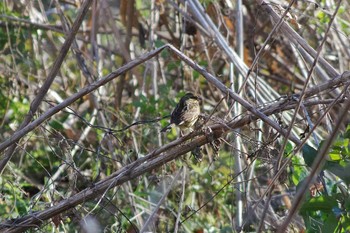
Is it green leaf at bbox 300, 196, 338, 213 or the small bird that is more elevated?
the small bird

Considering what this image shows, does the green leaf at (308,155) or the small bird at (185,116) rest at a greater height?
the green leaf at (308,155)

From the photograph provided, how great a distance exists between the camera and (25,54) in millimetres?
4773

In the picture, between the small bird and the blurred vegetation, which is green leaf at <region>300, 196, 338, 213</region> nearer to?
the small bird

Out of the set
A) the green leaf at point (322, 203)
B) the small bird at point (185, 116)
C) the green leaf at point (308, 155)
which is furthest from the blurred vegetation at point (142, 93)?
the green leaf at point (322, 203)

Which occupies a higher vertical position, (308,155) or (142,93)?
(308,155)

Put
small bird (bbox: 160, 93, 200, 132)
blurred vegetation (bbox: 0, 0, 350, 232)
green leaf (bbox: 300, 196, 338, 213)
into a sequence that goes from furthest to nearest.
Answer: blurred vegetation (bbox: 0, 0, 350, 232)
small bird (bbox: 160, 93, 200, 132)
green leaf (bbox: 300, 196, 338, 213)

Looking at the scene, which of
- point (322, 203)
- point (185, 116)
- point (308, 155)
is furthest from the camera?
point (185, 116)

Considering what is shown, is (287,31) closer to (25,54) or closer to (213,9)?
(213,9)

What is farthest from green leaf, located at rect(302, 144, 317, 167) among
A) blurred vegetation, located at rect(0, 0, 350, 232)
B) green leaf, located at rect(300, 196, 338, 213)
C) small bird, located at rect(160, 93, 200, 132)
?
blurred vegetation, located at rect(0, 0, 350, 232)

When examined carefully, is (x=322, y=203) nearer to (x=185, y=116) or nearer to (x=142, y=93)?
(x=185, y=116)

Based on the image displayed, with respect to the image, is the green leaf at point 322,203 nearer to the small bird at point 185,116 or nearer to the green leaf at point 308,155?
the green leaf at point 308,155

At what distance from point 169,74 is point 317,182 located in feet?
7.58

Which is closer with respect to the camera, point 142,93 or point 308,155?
point 308,155

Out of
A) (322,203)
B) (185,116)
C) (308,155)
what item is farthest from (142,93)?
(322,203)
